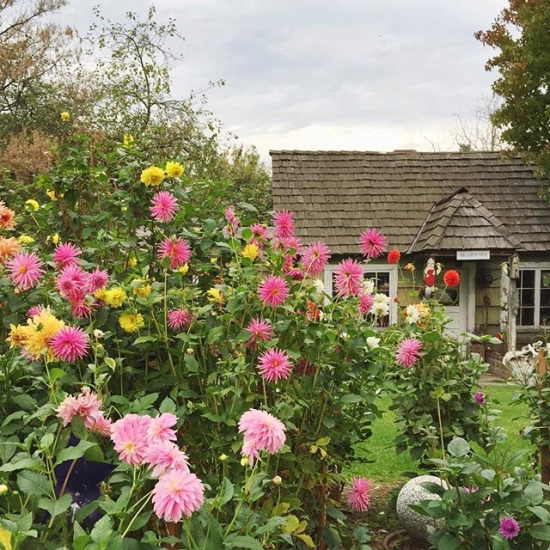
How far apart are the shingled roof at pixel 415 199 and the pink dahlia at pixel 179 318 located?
29.2ft

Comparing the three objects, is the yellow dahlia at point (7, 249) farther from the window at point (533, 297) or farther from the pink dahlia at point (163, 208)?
the window at point (533, 297)

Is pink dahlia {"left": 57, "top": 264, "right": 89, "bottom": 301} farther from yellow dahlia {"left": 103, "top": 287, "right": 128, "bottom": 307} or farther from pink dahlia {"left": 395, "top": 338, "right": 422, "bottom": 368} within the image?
pink dahlia {"left": 395, "top": 338, "right": 422, "bottom": 368}

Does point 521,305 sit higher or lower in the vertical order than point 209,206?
lower

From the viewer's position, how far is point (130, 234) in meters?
2.27

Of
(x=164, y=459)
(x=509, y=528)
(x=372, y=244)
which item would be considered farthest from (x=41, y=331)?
(x=509, y=528)

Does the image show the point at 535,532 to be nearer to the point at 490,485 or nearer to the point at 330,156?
the point at 490,485

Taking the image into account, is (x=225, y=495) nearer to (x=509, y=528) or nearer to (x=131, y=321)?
(x=131, y=321)

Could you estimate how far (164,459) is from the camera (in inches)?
38.4

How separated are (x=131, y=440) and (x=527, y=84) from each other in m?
12.6

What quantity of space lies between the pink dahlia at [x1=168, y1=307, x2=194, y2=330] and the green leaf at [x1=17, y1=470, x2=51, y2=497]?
31.7 inches

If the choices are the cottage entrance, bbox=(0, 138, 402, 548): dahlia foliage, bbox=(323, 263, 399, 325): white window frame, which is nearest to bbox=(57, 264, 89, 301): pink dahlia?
bbox=(0, 138, 402, 548): dahlia foliage

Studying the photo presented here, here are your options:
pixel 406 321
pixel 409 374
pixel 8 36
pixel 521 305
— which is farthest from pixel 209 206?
pixel 8 36

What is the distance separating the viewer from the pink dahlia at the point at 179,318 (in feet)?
6.41

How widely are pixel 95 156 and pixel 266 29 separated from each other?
277cm
